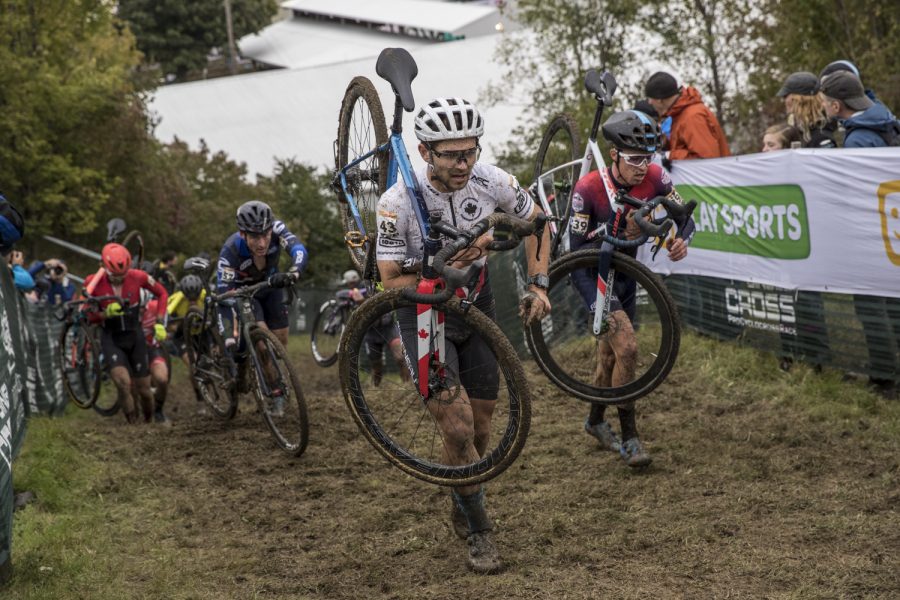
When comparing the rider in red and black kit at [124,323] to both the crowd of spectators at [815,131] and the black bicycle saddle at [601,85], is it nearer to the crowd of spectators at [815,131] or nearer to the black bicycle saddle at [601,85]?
the crowd of spectators at [815,131]

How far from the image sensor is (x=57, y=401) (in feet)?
47.0

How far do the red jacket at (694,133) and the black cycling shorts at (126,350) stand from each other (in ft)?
20.5

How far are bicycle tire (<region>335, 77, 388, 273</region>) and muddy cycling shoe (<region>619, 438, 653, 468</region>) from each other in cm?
234

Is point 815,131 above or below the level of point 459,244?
above

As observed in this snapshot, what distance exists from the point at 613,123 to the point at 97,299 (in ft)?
23.1

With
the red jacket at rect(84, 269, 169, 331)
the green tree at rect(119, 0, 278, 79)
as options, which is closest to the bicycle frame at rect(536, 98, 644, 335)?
the red jacket at rect(84, 269, 169, 331)

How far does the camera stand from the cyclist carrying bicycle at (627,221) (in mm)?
7262

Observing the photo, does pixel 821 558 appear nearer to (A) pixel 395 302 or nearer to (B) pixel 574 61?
(A) pixel 395 302

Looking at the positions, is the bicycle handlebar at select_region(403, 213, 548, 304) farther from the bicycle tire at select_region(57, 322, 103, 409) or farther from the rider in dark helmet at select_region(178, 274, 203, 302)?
the bicycle tire at select_region(57, 322, 103, 409)

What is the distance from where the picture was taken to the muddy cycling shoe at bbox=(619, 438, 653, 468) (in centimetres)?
783

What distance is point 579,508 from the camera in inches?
286

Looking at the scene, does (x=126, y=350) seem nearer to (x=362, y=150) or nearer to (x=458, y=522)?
(x=362, y=150)

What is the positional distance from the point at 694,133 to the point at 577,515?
16.6 feet

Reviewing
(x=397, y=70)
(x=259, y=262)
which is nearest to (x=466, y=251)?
(x=397, y=70)
